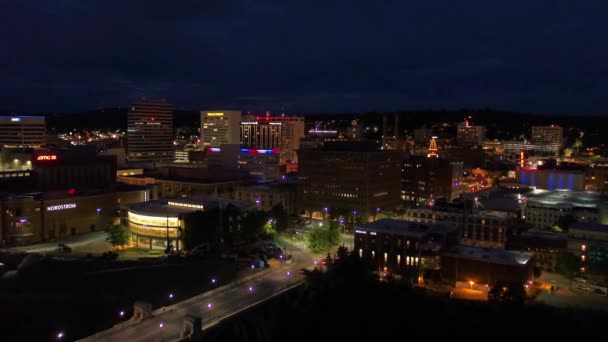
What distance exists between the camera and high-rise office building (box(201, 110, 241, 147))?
88500 mm

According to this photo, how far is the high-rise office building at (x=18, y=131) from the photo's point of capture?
237 ft

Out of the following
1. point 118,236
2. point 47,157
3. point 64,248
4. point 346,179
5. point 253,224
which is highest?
point 47,157

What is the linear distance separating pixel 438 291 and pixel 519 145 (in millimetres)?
90370

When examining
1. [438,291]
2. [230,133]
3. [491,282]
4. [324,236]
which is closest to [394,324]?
[438,291]

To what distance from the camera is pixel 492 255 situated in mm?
29438

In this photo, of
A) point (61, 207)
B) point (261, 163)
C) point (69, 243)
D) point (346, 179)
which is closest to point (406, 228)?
point (346, 179)

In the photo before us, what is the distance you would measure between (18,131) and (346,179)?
4911 cm

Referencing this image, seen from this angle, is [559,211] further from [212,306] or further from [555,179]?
[212,306]

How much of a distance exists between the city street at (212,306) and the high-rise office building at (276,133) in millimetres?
60359

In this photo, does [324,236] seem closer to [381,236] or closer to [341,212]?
[381,236]

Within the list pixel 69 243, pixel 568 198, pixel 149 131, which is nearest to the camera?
pixel 69 243

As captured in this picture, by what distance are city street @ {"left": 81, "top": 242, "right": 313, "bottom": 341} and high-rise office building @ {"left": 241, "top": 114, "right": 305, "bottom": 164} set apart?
198ft

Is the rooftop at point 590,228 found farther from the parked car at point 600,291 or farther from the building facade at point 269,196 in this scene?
the building facade at point 269,196

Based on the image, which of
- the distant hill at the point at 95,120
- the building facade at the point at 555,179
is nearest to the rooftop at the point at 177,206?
the building facade at the point at 555,179
